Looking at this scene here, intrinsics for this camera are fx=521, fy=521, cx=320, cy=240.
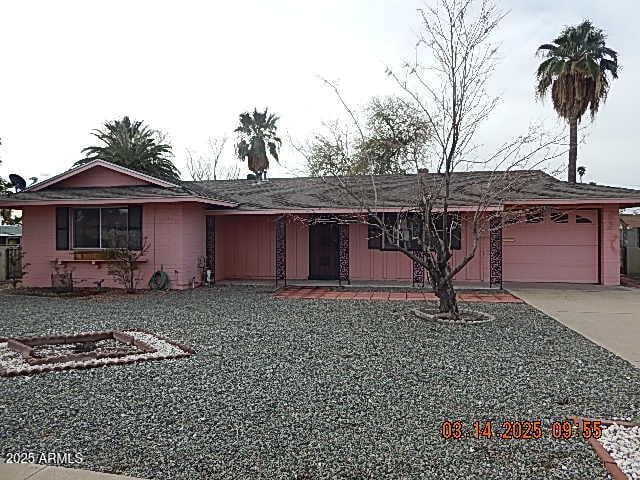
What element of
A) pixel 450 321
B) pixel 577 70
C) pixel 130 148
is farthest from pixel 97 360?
pixel 130 148

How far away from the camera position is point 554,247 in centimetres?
1403

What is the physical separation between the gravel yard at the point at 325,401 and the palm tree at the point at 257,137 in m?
26.1

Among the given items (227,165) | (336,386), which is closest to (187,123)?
(227,165)

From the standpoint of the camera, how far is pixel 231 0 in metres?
9.84

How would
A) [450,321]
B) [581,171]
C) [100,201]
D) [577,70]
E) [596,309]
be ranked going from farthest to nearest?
[581,171]
[577,70]
[100,201]
[596,309]
[450,321]

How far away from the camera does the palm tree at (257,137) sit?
33.3 m

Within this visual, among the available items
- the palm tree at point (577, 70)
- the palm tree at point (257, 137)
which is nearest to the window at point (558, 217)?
the palm tree at point (577, 70)

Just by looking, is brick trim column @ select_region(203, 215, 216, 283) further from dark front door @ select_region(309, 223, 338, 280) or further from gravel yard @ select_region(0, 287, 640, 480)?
gravel yard @ select_region(0, 287, 640, 480)

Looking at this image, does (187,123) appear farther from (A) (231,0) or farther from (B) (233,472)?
(B) (233,472)

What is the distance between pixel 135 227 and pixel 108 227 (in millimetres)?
742

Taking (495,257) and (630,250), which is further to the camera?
(630,250)

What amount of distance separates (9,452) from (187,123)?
2756cm

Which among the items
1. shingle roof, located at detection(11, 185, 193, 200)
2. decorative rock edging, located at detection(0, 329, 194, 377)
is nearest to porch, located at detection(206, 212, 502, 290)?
shingle roof, located at detection(11, 185, 193, 200)

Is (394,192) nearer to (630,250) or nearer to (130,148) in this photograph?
(630,250)
